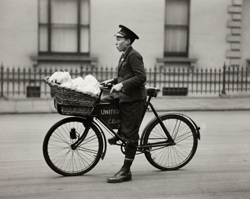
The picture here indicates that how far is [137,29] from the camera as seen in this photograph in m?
18.7

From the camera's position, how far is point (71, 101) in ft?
19.5

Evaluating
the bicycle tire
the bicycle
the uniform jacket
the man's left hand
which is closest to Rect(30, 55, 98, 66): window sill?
the bicycle

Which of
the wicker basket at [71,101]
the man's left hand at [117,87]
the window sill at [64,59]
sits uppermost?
the window sill at [64,59]

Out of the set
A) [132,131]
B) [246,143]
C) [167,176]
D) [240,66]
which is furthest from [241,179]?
[240,66]

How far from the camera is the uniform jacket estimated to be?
5.97m

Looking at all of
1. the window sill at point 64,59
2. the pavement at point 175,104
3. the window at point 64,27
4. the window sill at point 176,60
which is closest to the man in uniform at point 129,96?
the pavement at point 175,104

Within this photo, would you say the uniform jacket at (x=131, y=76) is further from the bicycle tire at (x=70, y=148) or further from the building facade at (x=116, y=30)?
the building facade at (x=116, y=30)

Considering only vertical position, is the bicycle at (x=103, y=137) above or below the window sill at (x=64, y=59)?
below

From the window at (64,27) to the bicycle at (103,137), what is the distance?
12.0 meters

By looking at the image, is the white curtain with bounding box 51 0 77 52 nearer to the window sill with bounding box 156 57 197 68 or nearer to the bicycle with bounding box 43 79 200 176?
the window sill with bounding box 156 57 197 68

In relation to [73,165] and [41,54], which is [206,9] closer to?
[41,54]

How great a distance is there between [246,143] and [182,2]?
11.6 metres

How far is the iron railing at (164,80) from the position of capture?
56.4ft

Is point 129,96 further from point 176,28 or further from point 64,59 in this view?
point 176,28
